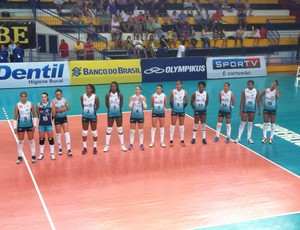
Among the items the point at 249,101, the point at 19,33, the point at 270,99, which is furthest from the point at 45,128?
the point at 19,33

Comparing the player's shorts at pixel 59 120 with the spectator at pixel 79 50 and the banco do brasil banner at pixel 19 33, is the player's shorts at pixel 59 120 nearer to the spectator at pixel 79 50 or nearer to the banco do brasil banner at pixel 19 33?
the spectator at pixel 79 50

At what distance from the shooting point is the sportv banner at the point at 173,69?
24297 mm

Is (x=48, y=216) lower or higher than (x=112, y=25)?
lower

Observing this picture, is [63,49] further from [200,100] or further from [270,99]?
[270,99]

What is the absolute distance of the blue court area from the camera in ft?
30.0

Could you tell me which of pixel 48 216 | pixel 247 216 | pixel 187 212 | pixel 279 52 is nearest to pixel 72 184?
pixel 48 216

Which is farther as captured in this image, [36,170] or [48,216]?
[36,170]

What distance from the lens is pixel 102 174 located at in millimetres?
11391

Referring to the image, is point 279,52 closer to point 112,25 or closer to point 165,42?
point 165,42

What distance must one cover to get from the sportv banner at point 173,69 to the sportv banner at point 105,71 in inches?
20.2

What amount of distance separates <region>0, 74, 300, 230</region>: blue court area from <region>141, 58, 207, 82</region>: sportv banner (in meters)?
0.75

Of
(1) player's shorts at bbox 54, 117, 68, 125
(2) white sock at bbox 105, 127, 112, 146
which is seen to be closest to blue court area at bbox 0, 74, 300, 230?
(2) white sock at bbox 105, 127, 112, 146

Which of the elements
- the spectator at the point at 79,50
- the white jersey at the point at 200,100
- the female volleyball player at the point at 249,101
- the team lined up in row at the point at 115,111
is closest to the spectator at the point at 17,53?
the spectator at the point at 79,50

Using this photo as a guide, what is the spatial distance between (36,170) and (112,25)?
59.4 feet
